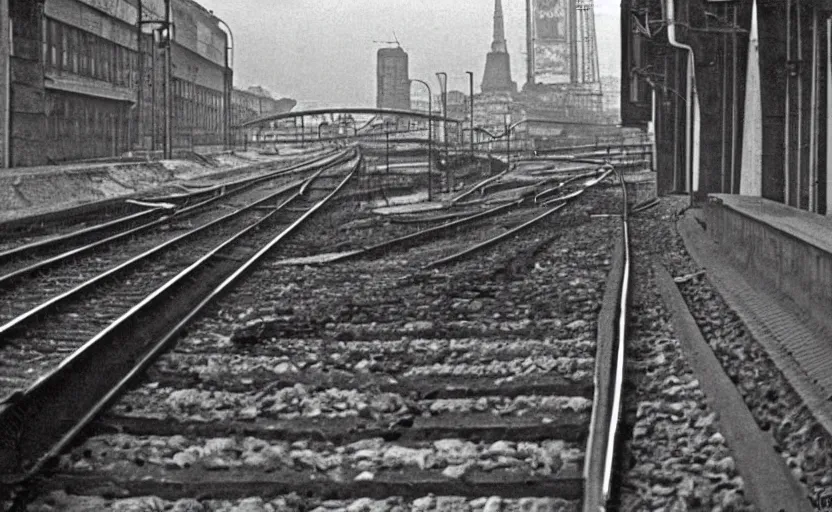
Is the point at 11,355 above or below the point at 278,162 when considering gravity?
below

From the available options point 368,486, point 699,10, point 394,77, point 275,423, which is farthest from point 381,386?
point 394,77

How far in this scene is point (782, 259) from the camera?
10.2 meters

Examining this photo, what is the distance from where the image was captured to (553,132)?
124m

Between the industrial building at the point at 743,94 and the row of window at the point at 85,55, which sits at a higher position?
the row of window at the point at 85,55

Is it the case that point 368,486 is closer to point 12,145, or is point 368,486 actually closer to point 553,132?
point 12,145

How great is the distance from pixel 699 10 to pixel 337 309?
14.3 metres

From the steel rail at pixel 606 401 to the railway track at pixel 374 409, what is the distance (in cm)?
2

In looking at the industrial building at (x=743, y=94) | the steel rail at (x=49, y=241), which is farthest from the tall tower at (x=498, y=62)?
the steel rail at (x=49, y=241)

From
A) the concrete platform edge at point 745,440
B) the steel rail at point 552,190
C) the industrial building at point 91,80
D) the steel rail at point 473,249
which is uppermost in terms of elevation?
the industrial building at point 91,80

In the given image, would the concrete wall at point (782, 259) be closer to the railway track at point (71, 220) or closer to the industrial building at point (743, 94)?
the industrial building at point (743, 94)

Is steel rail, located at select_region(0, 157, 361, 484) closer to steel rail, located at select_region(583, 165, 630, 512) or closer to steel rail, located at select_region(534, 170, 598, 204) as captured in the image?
steel rail, located at select_region(583, 165, 630, 512)

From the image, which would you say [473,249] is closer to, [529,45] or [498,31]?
[529,45]

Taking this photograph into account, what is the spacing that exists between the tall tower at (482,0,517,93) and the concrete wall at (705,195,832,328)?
178m

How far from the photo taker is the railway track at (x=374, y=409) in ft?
16.3
